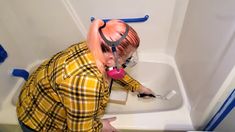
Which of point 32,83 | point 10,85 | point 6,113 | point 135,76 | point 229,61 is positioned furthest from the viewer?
point 135,76

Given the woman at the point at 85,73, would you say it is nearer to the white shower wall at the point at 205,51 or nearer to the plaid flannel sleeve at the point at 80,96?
the plaid flannel sleeve at the point at 80,96

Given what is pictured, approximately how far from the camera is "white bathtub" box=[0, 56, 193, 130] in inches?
45.9

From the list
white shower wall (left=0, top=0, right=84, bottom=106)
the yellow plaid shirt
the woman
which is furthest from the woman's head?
white shower wall (left=0, top=0, right=84, bottom=106)

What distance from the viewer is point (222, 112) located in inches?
35.5

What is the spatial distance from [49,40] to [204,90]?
117cm

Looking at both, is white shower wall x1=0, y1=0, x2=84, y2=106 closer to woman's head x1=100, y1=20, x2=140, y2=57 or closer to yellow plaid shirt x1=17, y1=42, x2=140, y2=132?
yellow plaid shirt x1=17, y1=42, x2=140, y2=132

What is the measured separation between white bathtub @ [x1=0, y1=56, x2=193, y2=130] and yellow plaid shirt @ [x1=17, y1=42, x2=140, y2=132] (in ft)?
0.88

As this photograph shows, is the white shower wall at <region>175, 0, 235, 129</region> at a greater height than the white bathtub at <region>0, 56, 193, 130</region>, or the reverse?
the white shower wall at <region>175, 0, 235, 129</region>

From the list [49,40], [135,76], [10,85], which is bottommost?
[135,76]

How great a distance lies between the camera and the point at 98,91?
79 centimetres

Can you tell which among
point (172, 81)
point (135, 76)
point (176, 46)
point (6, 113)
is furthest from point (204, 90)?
point (6, 113)

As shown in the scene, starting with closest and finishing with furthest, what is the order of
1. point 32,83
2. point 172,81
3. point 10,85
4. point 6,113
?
point 32,83, point 6,113, point 10,85, point 172,81

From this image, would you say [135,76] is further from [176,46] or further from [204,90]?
[204,90]

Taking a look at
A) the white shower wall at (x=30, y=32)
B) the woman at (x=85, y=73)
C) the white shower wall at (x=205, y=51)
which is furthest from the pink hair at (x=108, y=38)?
the white shower wall at (x=30, y=32)
